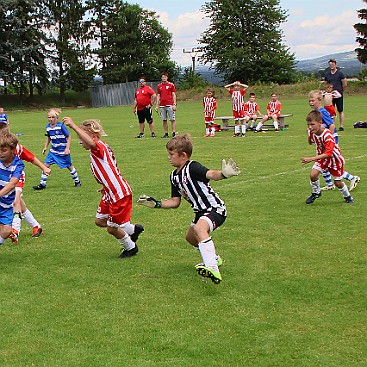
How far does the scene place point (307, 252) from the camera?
733 cm

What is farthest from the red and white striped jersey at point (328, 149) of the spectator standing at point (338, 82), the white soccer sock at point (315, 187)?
the spectator standing at point (338, 82)

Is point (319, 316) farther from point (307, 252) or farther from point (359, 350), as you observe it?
point (307, 252)

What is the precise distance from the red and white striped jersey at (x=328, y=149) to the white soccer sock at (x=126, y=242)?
369 centimetres

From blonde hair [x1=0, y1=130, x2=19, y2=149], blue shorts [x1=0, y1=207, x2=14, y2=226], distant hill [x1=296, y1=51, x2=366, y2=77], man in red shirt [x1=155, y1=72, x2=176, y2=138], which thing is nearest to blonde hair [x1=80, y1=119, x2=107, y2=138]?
blonde hair [x1=0, y1=130, x2=19, y2=149]

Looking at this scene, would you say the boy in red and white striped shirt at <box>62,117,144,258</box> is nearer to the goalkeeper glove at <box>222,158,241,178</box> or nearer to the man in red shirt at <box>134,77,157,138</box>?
the goalkeeper glove at <box>222,158,241,178</box>

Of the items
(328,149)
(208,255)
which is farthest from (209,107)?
(208,255)

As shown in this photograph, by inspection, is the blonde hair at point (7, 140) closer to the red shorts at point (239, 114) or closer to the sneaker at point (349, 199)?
the sneaker at point (349, 199)

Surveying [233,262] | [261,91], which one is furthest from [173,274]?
[261,91]

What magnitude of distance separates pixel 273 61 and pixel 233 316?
66753 mm

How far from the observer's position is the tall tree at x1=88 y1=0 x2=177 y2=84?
73.7 metres

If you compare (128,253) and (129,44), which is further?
(129,44)

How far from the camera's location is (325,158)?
9.88 meters

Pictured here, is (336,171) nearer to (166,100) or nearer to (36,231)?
(36,231)

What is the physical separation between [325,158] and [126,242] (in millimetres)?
3934
